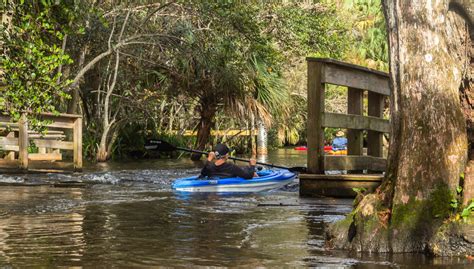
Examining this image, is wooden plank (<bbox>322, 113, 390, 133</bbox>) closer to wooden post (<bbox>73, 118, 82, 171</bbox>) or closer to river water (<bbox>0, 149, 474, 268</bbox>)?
river water (<bbox>0, 149, 474, 268</bbox>)

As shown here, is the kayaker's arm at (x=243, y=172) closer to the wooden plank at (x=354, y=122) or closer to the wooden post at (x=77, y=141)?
the wooden plank at (x=354, y=122)

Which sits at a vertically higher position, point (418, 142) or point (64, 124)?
point (64, 124)

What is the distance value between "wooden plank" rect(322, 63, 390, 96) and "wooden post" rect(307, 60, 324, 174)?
12cm

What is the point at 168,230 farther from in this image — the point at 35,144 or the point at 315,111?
the point at 35,144

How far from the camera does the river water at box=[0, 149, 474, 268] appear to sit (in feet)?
23.9

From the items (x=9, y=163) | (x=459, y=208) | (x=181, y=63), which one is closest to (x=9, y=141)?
(x=9, y=163)

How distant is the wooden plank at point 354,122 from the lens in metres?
12.6

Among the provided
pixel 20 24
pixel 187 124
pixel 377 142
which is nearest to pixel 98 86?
pixel 187 124

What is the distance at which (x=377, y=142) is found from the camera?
46.9ft

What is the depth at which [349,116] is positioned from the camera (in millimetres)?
13062

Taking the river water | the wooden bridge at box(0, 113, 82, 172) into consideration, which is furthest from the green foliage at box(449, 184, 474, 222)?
the wooden bridge at box(0, 113, 82, 172)

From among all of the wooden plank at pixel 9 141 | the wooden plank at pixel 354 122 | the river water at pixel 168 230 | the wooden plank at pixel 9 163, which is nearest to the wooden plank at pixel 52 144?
the wooden plank at pixel 9 141

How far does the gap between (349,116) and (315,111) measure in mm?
797

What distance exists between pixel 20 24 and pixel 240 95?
18281 mm
